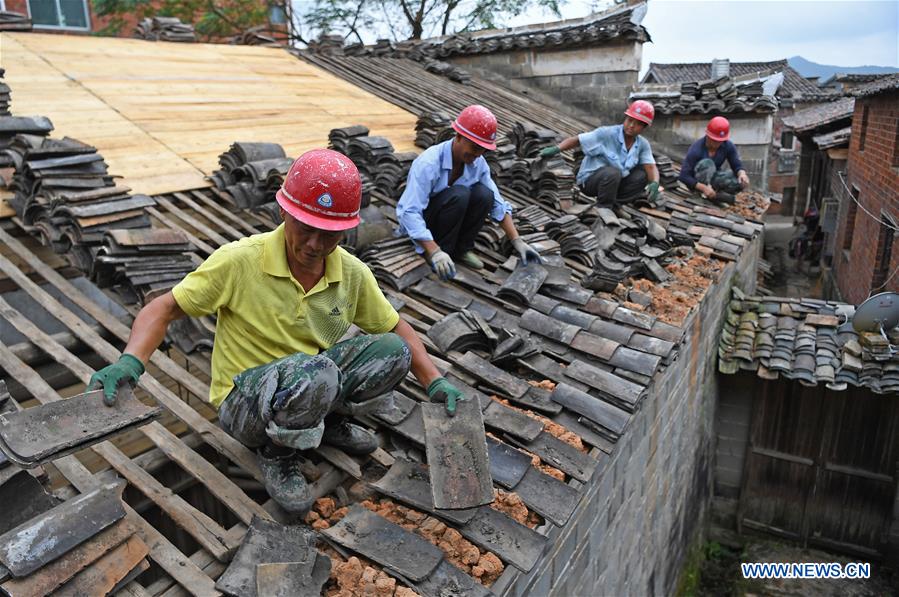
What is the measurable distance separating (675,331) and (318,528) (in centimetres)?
297

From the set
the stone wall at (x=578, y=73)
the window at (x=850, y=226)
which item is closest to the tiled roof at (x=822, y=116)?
the window at (x=850, y=226)

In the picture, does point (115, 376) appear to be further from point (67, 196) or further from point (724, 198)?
point (724, 198)

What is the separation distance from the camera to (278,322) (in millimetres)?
2939

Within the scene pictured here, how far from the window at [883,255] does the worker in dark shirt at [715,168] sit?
114 inches

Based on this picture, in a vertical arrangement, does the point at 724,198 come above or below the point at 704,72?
below

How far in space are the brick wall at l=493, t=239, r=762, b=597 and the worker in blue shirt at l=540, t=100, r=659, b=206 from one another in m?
1.45

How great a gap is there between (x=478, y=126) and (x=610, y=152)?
3311 millimetres

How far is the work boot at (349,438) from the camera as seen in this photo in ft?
10.3

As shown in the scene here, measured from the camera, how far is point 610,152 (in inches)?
298

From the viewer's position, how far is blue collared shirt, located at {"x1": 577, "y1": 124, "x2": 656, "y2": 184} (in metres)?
7.52

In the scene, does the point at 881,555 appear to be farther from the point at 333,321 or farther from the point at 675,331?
the point at 333,321

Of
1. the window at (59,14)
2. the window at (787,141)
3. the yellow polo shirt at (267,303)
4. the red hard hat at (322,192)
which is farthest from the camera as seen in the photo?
the window at (787,141)

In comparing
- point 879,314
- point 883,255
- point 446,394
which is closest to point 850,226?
point 883,255

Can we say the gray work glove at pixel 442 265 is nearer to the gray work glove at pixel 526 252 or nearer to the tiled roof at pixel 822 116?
the gray work glove at pixel 526 252
